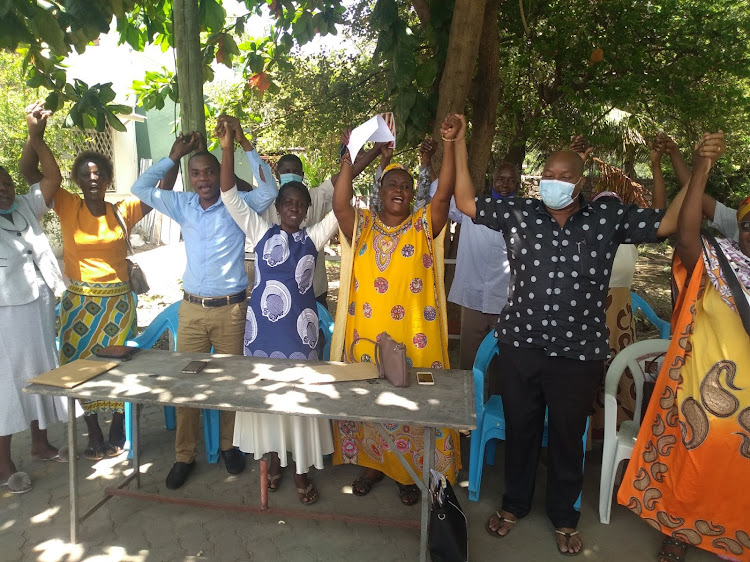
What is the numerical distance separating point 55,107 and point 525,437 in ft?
11.8

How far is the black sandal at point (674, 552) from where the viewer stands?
2760 mm

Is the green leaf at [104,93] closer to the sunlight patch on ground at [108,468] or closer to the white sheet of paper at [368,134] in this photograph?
the white sheet of paper at [368,134]

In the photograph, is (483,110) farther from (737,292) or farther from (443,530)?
(443,530)

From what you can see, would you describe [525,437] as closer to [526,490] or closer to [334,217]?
[526,490]

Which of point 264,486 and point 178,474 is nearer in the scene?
point 264,486

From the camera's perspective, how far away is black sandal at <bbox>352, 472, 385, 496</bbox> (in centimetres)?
332

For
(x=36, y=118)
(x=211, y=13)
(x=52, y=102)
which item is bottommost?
(x=36, y=118)

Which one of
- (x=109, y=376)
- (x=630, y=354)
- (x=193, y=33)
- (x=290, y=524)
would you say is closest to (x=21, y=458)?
(x=109, y=376)

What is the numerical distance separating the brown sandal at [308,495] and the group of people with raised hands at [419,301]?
16 millimetres

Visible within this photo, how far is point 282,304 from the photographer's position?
314cm

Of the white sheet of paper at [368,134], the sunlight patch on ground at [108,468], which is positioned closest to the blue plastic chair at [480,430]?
the white sheet of paper at [368,134]

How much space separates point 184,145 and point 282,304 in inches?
53.9

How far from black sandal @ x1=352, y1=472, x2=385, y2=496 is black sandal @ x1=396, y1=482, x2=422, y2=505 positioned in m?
0.20

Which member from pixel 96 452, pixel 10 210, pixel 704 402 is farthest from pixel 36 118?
pixel 704 402
